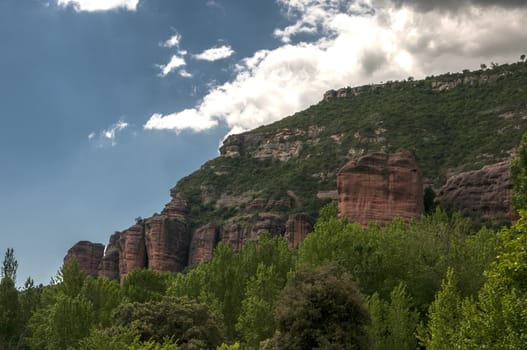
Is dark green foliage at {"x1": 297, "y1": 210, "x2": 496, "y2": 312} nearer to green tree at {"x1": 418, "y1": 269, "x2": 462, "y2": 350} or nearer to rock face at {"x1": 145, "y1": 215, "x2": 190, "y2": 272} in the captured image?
green tree at {"x1": 418, "y1": 269, "x2": 462, "y2": 350}

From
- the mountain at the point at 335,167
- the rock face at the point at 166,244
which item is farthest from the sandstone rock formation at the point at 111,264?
the rock face at the point at 166,244

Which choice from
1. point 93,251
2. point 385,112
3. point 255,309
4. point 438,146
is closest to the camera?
point 255,309

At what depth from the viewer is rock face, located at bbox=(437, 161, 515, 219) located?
335 feet

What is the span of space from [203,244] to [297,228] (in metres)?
27.0

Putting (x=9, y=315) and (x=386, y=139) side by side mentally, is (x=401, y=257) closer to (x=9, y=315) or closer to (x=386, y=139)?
(x=9, y=315)

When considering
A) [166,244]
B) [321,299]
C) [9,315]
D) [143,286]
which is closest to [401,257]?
[321,299]

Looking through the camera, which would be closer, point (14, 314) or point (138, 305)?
point (138, 305)

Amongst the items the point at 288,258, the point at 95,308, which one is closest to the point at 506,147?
the point at 288,258

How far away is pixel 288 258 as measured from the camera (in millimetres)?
64125

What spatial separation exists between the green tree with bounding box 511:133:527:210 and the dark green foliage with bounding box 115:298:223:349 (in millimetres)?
26707

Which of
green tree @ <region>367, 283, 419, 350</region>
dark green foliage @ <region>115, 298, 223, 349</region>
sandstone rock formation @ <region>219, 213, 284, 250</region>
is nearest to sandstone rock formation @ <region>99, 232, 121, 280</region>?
sandstone rock formation @ <region>219, 213, 284, 250</region>

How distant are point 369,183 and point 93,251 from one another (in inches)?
3045

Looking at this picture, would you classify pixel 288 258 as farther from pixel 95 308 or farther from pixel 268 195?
pixel 268 195

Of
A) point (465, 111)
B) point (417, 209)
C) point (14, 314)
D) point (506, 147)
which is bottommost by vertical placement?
point (14, 314)
